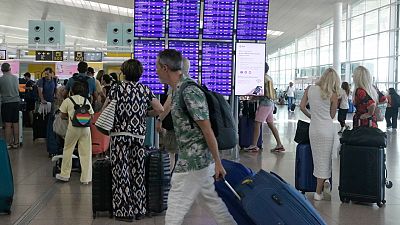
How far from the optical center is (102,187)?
4.78 metres

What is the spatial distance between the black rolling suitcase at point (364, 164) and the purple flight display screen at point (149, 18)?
339 cm

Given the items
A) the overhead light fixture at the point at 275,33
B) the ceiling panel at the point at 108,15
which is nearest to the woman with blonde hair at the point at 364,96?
the ceiling panel at the point at 108,15

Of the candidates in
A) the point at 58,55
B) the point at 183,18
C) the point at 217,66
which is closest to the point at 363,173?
the point at 217,66

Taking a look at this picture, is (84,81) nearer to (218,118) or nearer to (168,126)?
(168,126)

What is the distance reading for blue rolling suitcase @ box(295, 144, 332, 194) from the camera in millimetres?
5723

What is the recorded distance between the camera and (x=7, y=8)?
29.5 meters

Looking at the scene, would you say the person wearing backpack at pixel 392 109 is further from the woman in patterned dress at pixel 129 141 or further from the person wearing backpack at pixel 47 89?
the woman in patterned dress at pixel 129 141

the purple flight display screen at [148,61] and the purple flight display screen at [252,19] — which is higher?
the purple flight display screen at [252,19]

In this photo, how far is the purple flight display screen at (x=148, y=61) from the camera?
728cm

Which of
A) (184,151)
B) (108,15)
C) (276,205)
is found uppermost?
(108,15)

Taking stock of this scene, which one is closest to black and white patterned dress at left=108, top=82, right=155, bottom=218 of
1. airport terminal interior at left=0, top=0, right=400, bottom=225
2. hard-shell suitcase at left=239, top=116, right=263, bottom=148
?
airport terminal interior at left=0, top=0, right=400, bottom=225

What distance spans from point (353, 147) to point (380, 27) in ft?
68.9

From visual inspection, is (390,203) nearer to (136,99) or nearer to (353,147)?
(353,147)

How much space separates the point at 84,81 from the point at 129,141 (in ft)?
7.79
